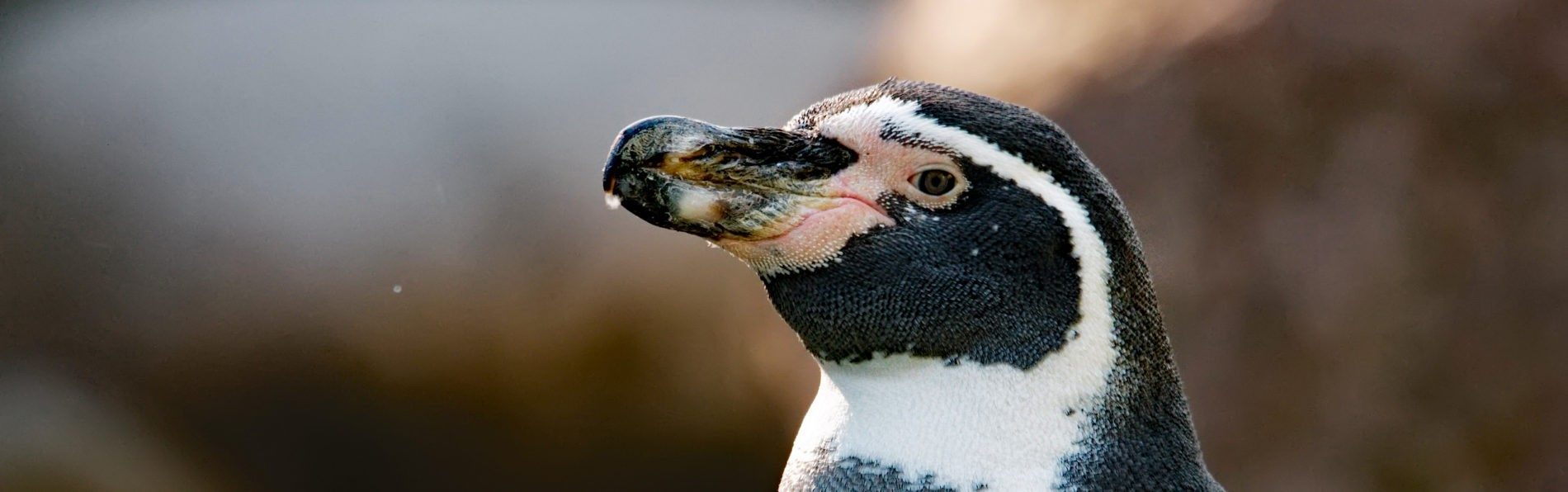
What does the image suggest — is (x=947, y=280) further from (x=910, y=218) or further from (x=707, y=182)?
(x=707, y=182)

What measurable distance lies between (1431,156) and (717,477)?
1708 mm

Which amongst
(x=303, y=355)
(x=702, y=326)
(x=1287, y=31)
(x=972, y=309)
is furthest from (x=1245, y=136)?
(x=303, y=355)

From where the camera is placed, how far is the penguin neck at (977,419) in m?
1.25

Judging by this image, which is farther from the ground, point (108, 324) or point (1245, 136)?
point (1245, 136)

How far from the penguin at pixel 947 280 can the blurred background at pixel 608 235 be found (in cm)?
166

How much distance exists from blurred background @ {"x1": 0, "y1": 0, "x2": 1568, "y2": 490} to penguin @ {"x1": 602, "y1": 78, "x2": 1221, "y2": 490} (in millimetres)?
1664

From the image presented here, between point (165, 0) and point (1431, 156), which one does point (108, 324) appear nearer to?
point (165, 0)

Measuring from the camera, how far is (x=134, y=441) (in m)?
3.59

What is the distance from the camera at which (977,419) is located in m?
1.26

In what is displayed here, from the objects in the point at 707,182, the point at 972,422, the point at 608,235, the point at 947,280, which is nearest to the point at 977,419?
the point at 972,422

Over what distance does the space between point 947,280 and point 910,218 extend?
66 mm

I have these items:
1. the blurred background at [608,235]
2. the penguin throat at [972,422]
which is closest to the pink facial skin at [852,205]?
the penguin throat at [972,422]

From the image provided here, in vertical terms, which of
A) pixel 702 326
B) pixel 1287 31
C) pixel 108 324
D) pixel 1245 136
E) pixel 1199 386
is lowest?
pixel 108 324

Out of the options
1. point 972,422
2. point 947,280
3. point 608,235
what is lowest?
point 972,422
